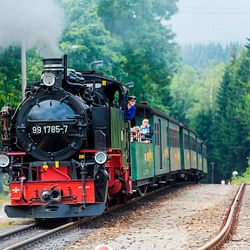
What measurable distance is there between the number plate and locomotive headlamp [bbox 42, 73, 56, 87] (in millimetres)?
767

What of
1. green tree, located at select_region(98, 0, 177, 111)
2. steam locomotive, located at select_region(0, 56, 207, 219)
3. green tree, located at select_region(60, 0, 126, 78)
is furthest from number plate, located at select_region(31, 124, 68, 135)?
green tree, located at select_region(98, 0, 177, 111)

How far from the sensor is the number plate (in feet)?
43.6

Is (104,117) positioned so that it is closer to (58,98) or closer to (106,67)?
(58,98)

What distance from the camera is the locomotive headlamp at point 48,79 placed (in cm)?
1330

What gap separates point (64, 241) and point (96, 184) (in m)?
2.07

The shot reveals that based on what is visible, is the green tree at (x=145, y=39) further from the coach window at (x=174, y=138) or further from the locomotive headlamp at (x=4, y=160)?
the locomotive headlamp at (x=4, y=160)

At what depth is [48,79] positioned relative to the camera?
1334 cm

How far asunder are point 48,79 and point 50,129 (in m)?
0.92

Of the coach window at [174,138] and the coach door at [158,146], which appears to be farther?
the coach window at [174,138]

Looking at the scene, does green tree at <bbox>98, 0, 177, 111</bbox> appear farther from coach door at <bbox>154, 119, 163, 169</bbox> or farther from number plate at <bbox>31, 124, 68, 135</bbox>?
number plate at <bbox>31, 124, 68, 135</bbox>

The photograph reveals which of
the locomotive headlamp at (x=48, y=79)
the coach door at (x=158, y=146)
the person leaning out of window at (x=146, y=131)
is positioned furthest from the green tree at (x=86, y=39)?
the locomotive headlamp at (x=48, y=79)

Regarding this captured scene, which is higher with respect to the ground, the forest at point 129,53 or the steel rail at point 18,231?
the forest at point 129,53

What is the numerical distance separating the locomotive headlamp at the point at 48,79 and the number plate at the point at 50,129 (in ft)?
2.52

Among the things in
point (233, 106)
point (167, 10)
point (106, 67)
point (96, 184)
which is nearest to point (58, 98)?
point (96, 184)
